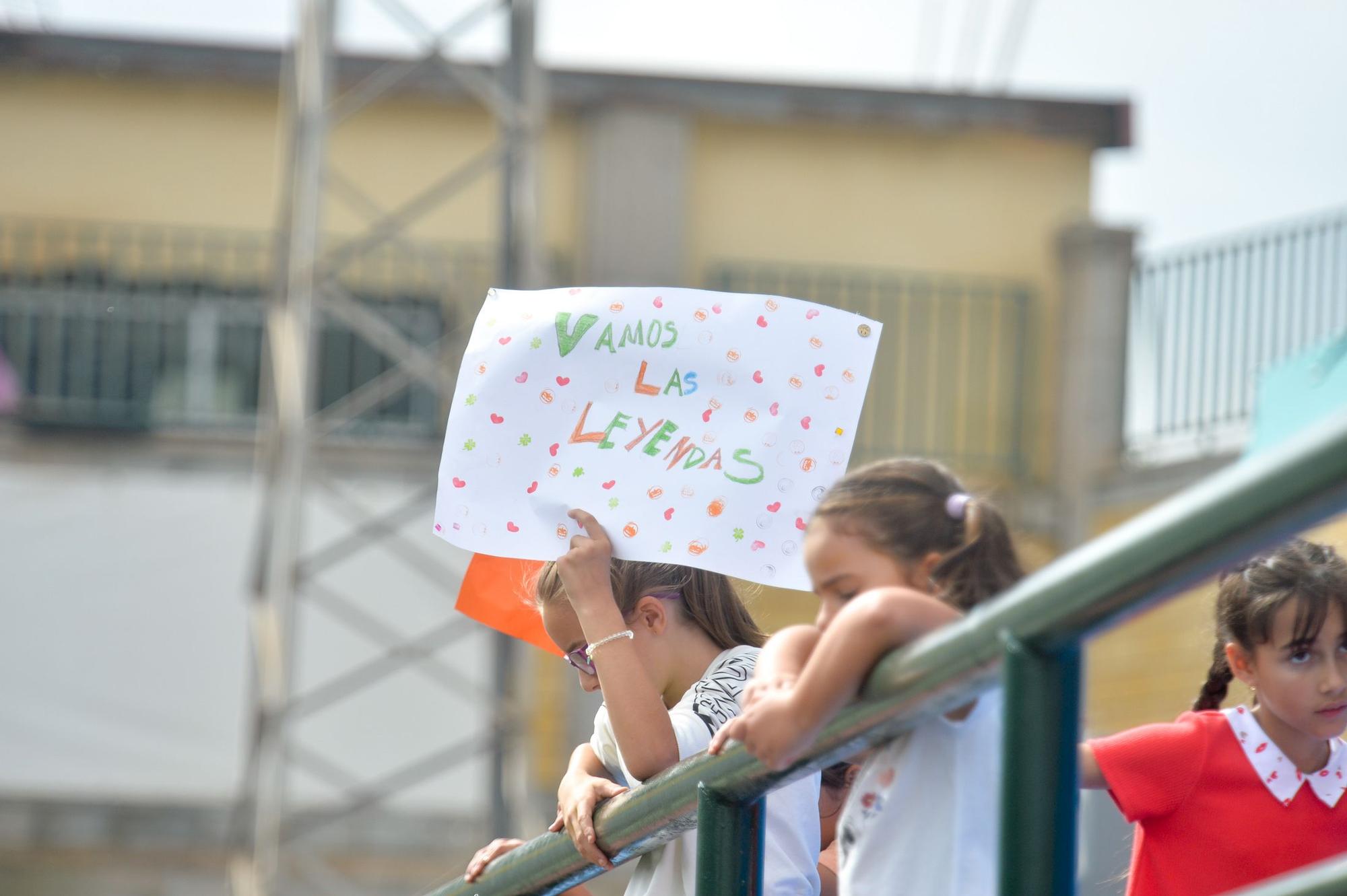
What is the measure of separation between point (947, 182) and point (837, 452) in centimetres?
933

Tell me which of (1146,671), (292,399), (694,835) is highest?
(694,835)

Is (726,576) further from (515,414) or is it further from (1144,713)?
(1144,713)

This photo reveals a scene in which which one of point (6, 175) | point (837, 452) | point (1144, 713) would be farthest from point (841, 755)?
point (6, 175)

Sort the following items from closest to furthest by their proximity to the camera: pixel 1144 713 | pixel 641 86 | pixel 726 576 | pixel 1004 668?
pixel 1004 668
pixel 726 576
pixel 1144 713
pixel 641 86

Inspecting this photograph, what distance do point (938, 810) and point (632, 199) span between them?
9267 millimetres

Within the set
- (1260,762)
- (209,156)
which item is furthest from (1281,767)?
(209,156)

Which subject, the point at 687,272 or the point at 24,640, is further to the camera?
the point at 687,272

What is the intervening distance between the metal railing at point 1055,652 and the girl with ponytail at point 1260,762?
1.81 feet

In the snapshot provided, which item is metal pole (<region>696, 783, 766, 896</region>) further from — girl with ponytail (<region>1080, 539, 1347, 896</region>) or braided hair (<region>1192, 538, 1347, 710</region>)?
braided hair (<region>1192, 538, 1347, 710</region>)

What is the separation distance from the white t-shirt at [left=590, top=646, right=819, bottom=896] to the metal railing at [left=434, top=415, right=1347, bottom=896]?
295 mm

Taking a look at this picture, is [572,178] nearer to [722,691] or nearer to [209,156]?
[209,156]

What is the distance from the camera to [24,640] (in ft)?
29.0

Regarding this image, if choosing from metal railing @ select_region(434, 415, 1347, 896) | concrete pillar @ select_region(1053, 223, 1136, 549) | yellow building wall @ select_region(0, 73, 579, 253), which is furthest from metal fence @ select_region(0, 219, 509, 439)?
metal railing @ select_region(434, 415, 1347, 896)

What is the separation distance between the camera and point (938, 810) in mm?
1251
